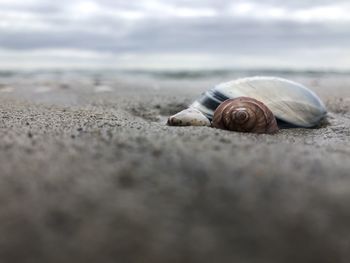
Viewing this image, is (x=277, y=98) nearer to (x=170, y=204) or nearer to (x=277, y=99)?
(x=277, y=99)

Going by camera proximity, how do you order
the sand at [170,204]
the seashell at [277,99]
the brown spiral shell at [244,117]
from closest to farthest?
the sand at [170,204], the brown spiral shell at [244,117], the seashell at [277,99]

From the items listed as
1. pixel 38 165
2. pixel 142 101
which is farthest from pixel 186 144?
pixel 142 101

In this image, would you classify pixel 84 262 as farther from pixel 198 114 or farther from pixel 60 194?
pixel 198 114

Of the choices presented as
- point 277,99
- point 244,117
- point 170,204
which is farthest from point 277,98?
point 170,204

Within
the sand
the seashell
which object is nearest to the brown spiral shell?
the seashell

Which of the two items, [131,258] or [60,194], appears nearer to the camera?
[131,258]

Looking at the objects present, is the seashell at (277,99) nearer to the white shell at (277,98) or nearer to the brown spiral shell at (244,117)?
the white shell at (277,98)

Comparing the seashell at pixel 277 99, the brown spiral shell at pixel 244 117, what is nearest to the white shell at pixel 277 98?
the seashell at pixel 277 99
